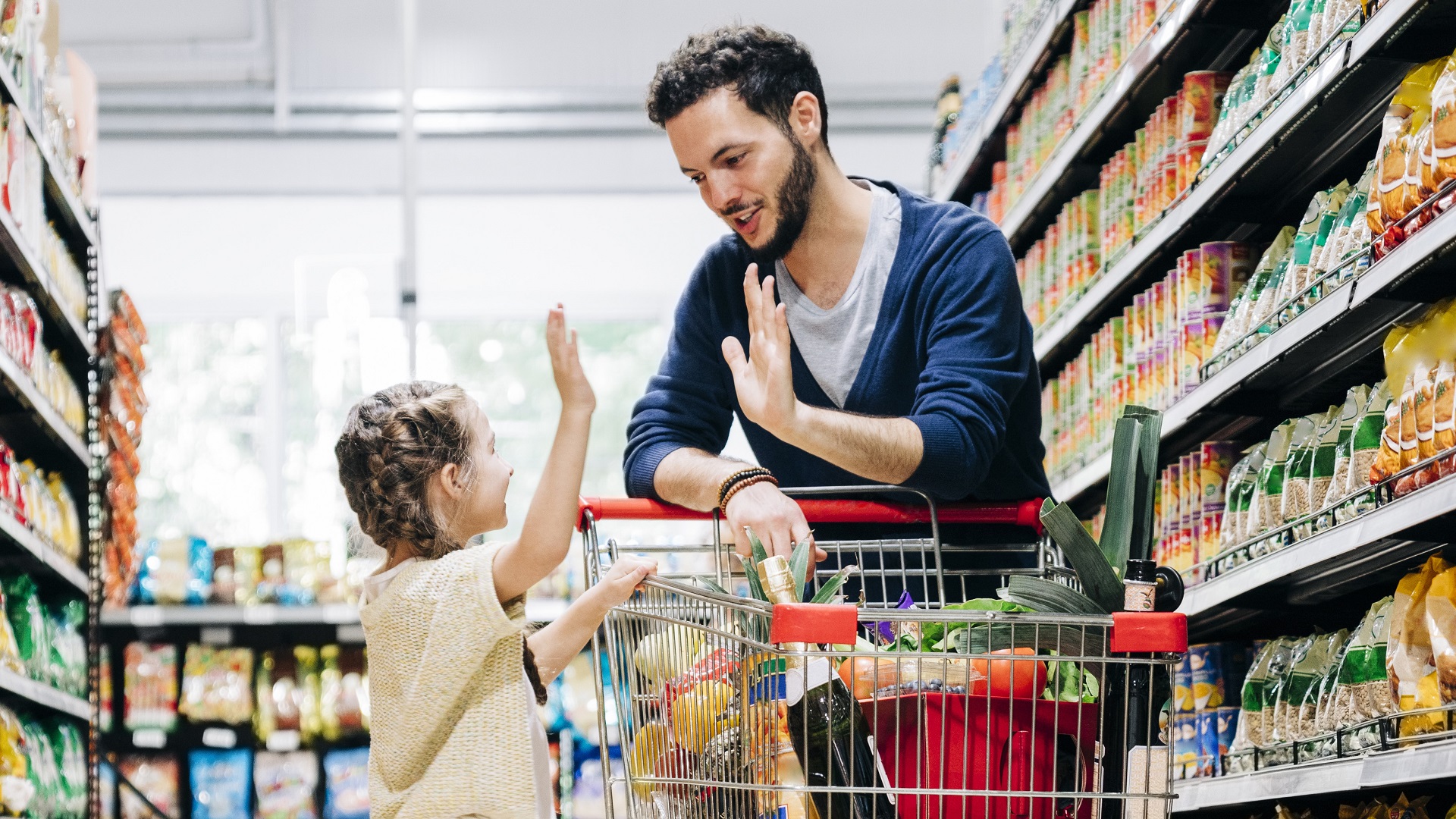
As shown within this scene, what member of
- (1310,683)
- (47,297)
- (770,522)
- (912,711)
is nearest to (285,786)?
(47,297)

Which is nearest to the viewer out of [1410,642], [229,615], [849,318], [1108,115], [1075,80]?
[1410,642]

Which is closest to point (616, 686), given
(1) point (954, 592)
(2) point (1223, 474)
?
(1) point (954, 592)

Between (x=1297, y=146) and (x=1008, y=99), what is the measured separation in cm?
162

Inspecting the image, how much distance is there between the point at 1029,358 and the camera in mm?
2164

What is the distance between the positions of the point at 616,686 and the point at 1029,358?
2.77 feet

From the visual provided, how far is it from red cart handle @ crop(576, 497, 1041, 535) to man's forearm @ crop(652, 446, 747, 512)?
0.02 meters

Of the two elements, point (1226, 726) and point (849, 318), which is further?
point (1226, 726)

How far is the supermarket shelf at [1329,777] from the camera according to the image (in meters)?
1.73

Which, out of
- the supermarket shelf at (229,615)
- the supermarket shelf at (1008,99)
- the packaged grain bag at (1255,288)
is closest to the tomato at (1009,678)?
the packaged grain bag at (1255,288)

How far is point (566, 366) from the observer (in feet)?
5.72

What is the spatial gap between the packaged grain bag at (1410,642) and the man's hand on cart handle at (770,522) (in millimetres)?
788

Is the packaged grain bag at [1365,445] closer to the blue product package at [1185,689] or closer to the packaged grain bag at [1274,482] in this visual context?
the packaged grain bag at [1274,482]

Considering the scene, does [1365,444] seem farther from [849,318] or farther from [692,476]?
[692,476]

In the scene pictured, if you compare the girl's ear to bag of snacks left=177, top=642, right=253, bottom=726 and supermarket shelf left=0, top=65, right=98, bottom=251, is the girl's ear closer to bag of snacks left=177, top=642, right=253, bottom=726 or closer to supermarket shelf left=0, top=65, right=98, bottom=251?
supermarket shelf left=0, top=65, right=98, bottom=251
